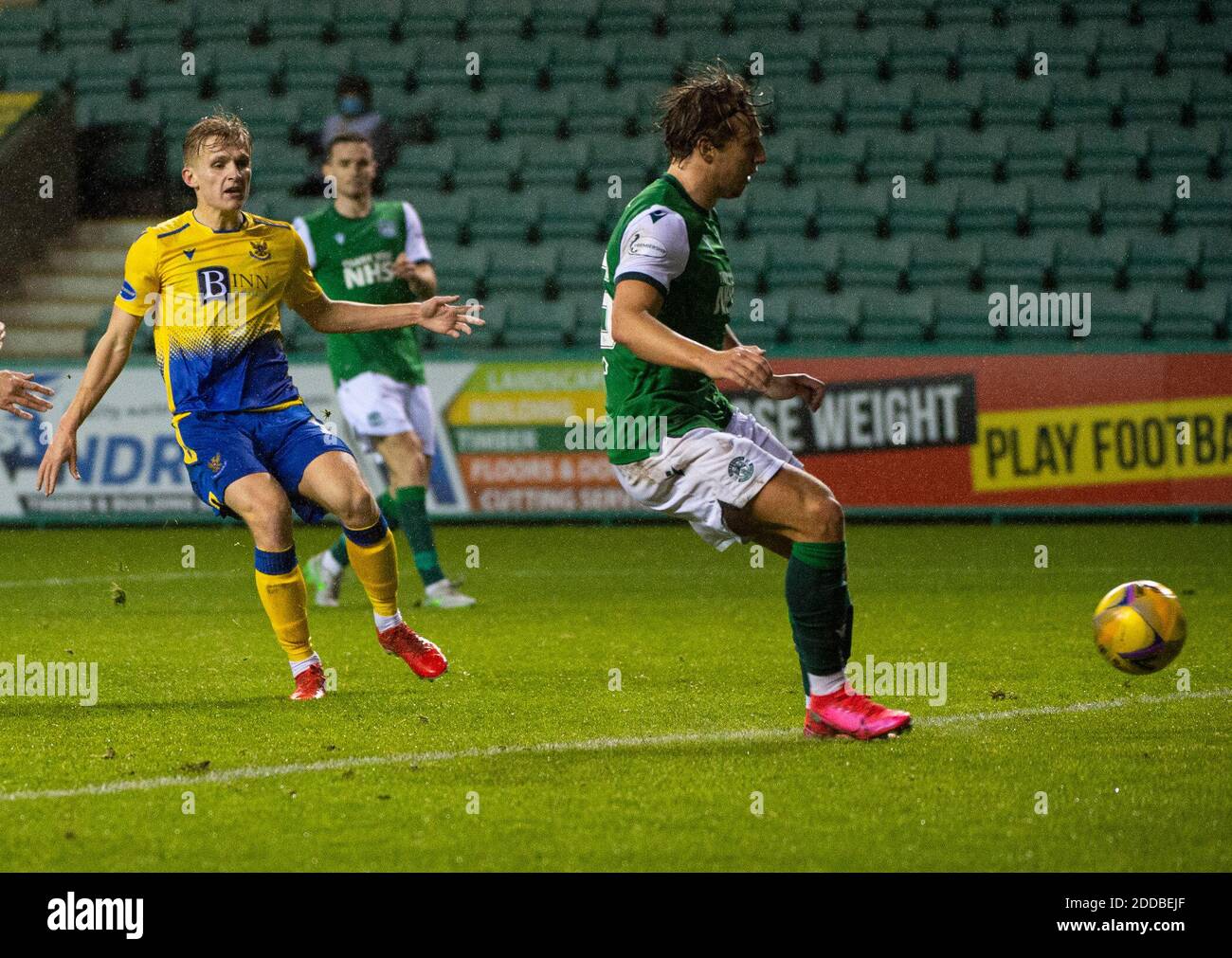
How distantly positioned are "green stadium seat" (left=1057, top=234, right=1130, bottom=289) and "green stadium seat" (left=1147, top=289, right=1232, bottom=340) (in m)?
0.56

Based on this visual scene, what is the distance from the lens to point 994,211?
16.7 metres

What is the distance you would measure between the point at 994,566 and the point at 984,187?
22.0ft

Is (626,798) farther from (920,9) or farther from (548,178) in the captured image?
(920,9)

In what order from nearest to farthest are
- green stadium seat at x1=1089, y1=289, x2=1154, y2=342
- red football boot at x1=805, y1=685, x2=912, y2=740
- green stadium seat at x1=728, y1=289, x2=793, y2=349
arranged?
1. red football boot at x1=805, y1=685, x2=912, y2=740
2. green stadium seat at x1=1089, y1=289, x2=1154, y2=342
3. green stadium seat at x1=728, y1=289, x2=793, y2=349

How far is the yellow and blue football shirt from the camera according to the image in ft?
21.5

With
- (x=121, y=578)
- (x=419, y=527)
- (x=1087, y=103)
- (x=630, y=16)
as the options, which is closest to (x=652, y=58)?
(x=630, y=16)

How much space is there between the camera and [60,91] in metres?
18.5

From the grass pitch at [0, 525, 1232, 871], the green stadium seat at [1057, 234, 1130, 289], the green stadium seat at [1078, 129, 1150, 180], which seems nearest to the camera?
the grass pitch at [0, 525, 1232, 871]

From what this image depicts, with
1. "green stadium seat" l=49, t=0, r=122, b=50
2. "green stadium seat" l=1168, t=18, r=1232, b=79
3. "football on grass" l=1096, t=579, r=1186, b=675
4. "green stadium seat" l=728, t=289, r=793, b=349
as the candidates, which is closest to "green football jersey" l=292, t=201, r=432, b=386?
"football on grass" l=1096, t=579, r=1186, b=675

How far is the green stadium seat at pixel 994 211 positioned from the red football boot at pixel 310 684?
11.4 m

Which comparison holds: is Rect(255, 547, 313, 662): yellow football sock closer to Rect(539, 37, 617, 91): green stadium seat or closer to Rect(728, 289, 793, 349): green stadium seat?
Rect(728, 289, 793, 349): green stadium seat

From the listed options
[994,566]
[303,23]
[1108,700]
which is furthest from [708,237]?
[303,23]

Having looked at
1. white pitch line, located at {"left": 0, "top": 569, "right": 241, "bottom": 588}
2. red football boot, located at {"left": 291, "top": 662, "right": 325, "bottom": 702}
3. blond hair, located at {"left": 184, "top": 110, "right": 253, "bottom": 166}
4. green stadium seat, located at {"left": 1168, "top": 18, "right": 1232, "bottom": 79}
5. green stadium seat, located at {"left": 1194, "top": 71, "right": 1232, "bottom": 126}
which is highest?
green stadium seat, located at {"left": 1168, "top": 18, "right": 1232, "bottom": 79}

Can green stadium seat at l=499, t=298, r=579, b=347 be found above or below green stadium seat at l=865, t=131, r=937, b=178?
below
